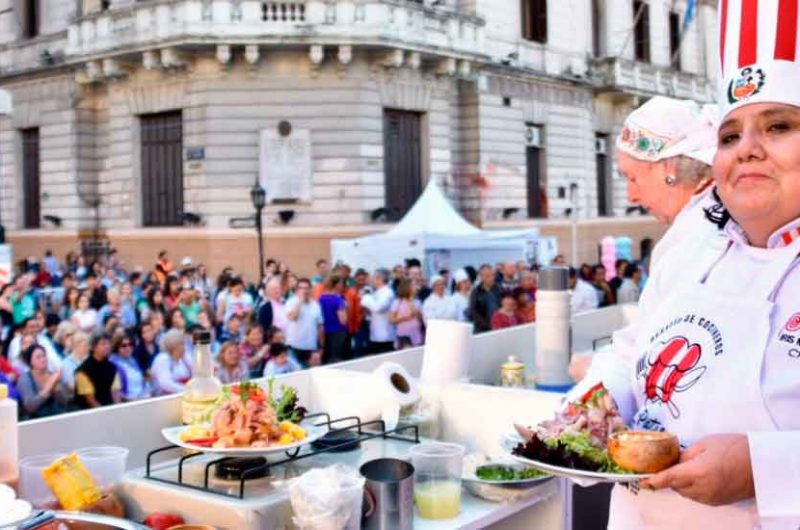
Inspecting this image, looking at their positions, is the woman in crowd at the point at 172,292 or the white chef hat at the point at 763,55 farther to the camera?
the woman in crowd at the point at 172,292

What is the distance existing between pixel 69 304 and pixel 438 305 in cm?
528

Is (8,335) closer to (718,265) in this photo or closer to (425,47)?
(718,265)

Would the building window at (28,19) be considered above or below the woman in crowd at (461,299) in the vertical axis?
above

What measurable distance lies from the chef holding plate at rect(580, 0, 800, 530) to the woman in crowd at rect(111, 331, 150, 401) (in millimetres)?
6787

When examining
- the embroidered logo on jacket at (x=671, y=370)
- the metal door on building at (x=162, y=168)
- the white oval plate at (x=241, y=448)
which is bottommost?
the white oval plate at (x=241, y=448)

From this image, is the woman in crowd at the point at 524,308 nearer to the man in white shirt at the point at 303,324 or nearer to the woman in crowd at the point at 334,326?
the woman in crowd at the point at 334,326

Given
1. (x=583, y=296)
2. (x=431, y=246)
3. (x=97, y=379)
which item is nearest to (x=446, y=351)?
(x=97, y=379)

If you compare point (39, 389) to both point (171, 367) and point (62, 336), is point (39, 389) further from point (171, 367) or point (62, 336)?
point (62, 336)

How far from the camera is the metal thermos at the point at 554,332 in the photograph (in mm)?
4562

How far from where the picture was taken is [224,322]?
465 inches

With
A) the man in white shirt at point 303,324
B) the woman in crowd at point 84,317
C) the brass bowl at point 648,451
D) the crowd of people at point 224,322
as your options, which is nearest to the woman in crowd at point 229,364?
the crowd of people at point 224,322

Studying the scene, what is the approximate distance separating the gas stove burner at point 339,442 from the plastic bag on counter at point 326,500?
59cm

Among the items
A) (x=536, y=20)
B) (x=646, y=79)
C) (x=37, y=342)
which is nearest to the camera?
(x=37, y=342)

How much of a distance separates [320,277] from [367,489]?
40.7 ft
